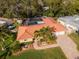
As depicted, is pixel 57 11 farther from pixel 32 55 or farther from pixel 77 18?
pixel 32 55

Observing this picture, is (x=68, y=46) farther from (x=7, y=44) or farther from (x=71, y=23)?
(x=7, y=44)

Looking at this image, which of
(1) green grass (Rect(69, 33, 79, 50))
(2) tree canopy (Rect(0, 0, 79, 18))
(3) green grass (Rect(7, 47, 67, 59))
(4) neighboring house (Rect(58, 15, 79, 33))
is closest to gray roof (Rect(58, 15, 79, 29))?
(4) neighboring house (Rect(58, 15, 79, 33))

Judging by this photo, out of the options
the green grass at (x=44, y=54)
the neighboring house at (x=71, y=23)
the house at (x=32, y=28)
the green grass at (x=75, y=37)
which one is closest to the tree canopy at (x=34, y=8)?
the neighboring house at (x=71, y=23)

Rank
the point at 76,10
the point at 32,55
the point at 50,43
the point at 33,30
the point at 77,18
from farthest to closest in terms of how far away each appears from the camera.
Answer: the point at 76,10, the point at 77,18, the point at 33,30, the point at 50,43, the point at 32,55

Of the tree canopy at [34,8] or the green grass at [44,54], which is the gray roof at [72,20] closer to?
the tree canopy at [34,8]

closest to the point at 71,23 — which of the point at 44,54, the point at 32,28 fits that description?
the point at 32,28

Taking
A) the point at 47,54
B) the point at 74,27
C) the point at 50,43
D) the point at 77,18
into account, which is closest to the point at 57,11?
the point at 77,18
